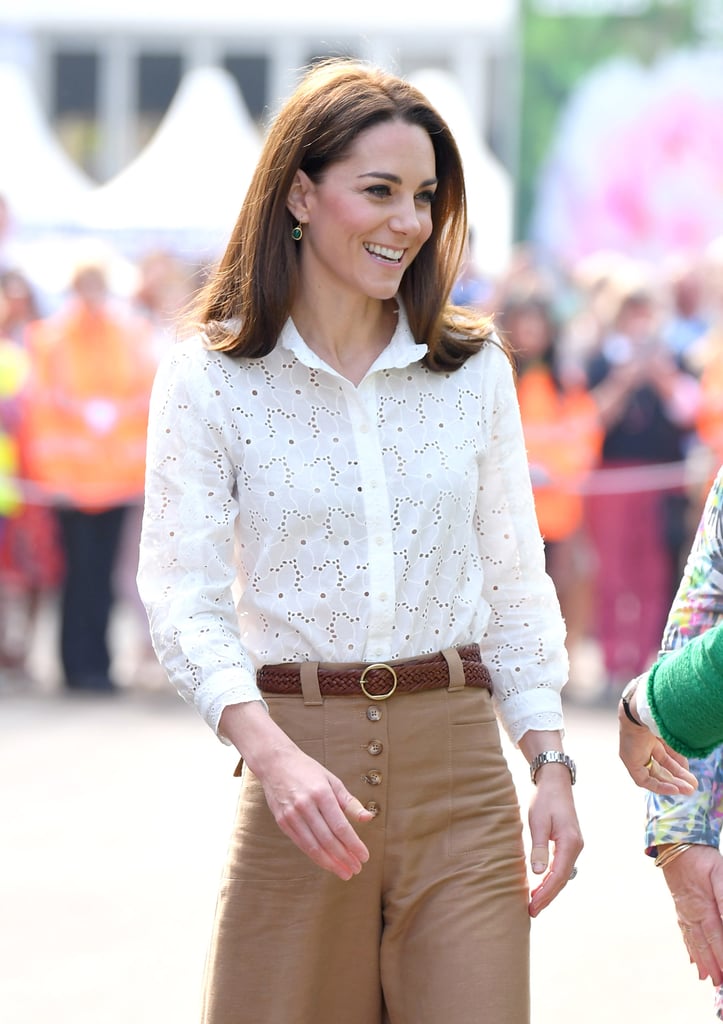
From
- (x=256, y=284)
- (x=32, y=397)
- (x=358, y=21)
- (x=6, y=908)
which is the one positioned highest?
(x=358, y=21)

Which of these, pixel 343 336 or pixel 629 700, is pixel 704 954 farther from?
pixel 343 336

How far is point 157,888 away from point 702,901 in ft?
12.0

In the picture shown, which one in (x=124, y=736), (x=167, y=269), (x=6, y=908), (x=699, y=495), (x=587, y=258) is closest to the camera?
(x=6, y=908)

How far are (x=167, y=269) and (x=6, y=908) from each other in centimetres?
659

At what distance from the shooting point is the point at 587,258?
15.3m

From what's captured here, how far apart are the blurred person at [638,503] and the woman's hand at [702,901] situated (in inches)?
283

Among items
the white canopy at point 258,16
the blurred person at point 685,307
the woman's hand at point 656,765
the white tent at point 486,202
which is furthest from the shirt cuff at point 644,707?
the white canopy at point 258,16

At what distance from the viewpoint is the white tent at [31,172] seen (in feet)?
53.5

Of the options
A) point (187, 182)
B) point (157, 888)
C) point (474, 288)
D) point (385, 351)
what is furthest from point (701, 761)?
point (187, 182)

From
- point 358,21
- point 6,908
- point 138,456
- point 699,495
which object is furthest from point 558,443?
point 358,21

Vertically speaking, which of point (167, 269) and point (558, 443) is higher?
→ point (167, 269)

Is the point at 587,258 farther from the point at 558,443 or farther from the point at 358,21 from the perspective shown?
the point at 358,21

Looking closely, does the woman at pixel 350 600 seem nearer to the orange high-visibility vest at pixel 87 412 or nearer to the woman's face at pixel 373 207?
the woman's face at pixel 373 207

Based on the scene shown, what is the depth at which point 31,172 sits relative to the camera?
16891mm
